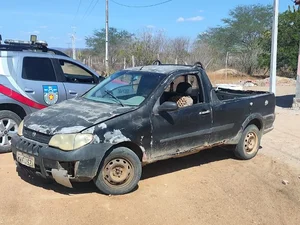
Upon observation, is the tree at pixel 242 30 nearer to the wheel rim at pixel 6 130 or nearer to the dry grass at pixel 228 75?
the dry grass at pixel 228 75

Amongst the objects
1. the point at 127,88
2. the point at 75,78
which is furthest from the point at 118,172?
the point at 75,78

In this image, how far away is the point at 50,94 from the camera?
24.4ft

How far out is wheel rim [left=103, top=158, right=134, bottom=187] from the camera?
4860 mm

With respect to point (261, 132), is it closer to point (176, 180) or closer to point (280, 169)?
point (280, 169)

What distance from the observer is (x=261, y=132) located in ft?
23.2

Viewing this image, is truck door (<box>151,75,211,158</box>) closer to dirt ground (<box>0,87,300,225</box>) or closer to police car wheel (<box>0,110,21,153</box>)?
dirt ground (<box>0,87,300,225</box>)

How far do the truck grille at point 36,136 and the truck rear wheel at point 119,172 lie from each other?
2.44 ft

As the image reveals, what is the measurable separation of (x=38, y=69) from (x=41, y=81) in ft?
0.83

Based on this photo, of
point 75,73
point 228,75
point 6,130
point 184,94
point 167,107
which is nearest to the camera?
point 167,107

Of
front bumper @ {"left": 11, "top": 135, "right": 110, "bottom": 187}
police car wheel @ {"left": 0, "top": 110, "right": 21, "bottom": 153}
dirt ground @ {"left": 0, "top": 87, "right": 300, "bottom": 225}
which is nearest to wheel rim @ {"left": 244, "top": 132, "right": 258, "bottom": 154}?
dirt ground @ {"left": 0, "top": 87, "right": 300, "bottom": 225}

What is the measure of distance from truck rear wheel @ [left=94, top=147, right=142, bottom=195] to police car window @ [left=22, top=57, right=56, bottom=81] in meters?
3.25

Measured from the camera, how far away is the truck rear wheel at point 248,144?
22.1 ft

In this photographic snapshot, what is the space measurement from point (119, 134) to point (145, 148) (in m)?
0.51

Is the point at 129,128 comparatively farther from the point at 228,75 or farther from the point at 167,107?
the point at 228,75
